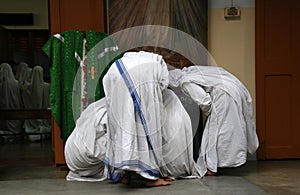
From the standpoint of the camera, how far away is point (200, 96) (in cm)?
398

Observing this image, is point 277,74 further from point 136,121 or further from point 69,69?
point 69,69

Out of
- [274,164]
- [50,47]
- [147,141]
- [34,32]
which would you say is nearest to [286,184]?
[274,164]

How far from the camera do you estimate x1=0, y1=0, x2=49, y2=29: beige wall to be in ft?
29.4

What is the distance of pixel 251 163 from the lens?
4.63m

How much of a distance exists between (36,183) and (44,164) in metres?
1.00

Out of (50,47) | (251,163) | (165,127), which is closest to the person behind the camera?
(165,127)

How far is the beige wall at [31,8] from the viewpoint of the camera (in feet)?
29.4

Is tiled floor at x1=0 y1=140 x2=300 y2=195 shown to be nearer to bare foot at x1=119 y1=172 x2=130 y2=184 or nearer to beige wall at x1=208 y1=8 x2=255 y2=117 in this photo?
bare foot at x1=119 y1=172 x2=130 y2=184

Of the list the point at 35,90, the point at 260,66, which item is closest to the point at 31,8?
the point at 35,90

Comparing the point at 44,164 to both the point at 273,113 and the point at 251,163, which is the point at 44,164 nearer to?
the point at 251,163

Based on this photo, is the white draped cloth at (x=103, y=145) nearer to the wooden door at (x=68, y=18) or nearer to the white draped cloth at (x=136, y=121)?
the white draped cloth at (x=136, y=121)

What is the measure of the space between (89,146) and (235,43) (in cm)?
210

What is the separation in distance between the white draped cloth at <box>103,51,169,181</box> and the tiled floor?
0.63 feet

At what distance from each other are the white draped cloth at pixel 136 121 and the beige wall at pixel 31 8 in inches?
234
